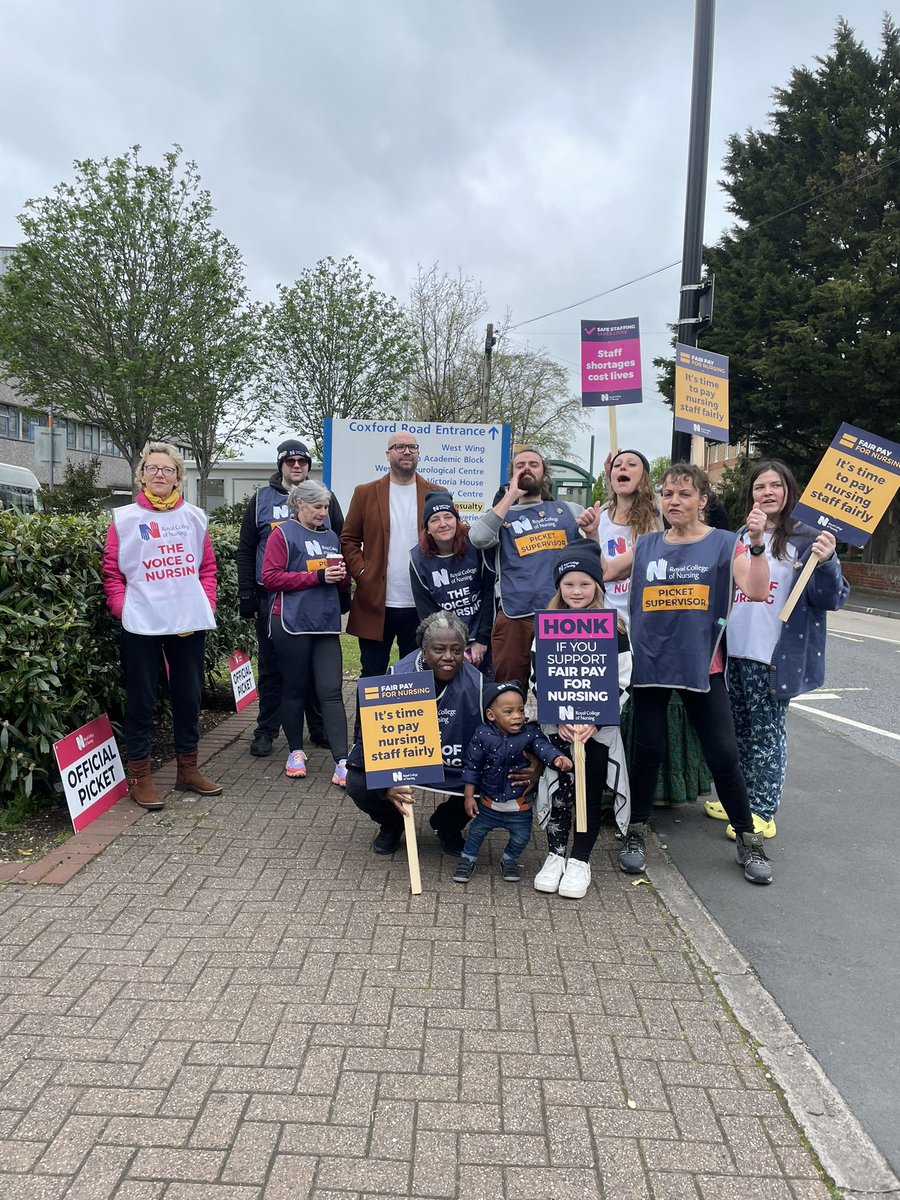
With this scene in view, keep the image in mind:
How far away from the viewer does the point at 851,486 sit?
4.24 meters

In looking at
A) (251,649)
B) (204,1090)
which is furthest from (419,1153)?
(251,649)

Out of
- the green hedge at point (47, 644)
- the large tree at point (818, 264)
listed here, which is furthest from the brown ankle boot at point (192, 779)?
the large tree at point (818, 264)

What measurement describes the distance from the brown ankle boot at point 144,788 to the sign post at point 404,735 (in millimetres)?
1568

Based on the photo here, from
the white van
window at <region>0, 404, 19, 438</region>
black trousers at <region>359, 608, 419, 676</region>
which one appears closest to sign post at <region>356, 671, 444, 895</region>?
black trousers at <region>359, 608, 419, 676</region>

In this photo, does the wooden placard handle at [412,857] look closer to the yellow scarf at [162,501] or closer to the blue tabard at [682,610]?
the blue tabard at [682,610]

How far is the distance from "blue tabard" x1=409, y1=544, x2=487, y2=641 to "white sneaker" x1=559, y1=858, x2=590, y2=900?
149 centimetres

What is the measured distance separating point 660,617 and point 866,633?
14909mm

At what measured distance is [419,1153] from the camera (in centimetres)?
221

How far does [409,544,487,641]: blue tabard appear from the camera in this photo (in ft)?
15.6

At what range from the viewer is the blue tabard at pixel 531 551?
15.0 ft

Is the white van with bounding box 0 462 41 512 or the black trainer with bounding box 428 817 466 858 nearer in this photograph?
the black trainer with bounding box 428 817 466 858

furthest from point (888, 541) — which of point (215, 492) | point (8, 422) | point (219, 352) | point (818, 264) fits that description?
point (215, 492)

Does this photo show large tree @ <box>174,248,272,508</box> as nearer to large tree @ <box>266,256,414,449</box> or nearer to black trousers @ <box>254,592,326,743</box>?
large tree @ <box>266,256,414,449</box>

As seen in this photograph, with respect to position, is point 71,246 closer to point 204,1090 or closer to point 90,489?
point 90,489
